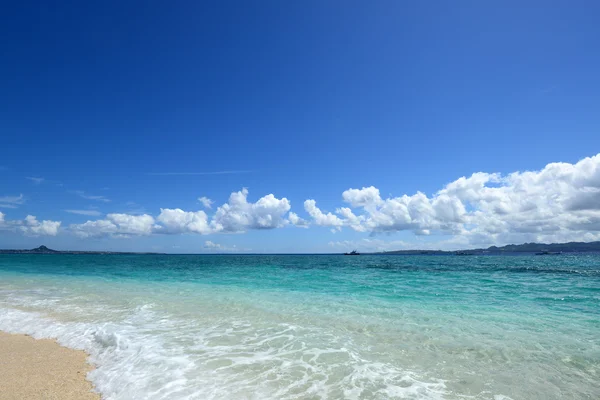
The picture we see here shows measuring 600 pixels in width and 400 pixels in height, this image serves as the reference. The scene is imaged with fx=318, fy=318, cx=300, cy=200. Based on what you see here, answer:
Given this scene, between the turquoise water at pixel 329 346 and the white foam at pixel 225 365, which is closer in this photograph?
the white foam at pixel 225 365

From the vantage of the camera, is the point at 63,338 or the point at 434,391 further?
the point at 63,338

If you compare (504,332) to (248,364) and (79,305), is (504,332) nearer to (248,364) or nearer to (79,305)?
(248,364)

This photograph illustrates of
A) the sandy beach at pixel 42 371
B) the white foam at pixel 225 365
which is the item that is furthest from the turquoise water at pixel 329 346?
the sandy beach at pixel 42 371

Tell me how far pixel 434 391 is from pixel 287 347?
3614 millimetres

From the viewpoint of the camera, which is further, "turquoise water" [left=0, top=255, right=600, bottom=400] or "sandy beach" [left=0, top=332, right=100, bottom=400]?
"turquoise water" [left=0, top=255, right=600, bottom=400]

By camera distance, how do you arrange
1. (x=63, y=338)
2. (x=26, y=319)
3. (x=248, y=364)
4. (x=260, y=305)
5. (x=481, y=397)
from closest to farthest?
1. (x=481, y=397)
2. (x=248, y=364)
3. (x=63, y=338)
4. (x=26, y=319)
5. (x=260, y=305)

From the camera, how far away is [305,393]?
18.3 ft

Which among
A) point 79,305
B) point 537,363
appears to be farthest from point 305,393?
point 79,305

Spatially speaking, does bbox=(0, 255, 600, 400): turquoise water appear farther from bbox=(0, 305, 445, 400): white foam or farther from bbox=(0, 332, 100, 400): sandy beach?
bbox=(0, 332, 100, 400): sandy beach

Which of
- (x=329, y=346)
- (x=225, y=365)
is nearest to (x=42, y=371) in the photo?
(x=225, y=365)

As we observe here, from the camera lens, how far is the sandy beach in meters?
5.63

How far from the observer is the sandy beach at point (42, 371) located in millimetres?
5629

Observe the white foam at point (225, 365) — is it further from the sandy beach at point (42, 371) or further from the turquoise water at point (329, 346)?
the sandy beach at point (42, 371)

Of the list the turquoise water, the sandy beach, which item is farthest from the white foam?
the sandy beach
